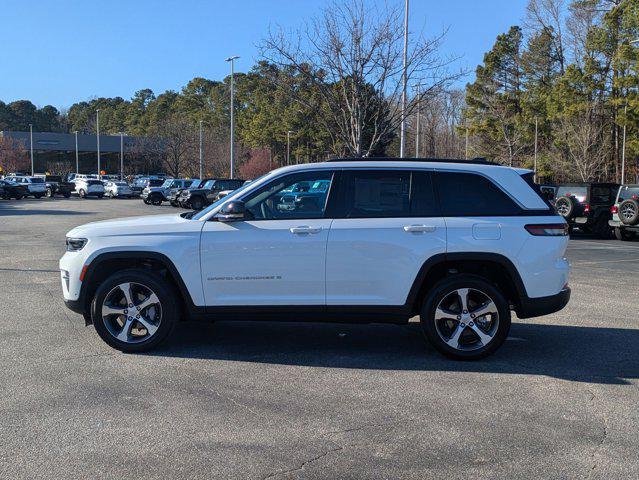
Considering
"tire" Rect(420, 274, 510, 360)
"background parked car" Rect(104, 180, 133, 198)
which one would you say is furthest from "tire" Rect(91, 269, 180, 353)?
"background parked car" Rect(104, 180, 133, 198)

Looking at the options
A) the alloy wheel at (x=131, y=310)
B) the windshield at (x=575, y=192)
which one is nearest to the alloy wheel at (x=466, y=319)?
the alloy wheel at (x=131, y=310)

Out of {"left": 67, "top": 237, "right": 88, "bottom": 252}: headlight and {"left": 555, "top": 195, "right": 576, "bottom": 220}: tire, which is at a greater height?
{"left": 555, "top": 195, "right": 576, "bottom": 220}: tire

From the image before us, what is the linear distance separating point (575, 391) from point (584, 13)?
48751mm

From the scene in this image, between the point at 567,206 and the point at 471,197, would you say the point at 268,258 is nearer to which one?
the point at 471,197

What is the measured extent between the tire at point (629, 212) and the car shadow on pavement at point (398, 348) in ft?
42.8

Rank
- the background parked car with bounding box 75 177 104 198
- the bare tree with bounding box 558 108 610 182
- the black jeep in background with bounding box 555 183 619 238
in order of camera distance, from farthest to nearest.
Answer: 1. the background parked car with bounding box 75 177 104 198
2. the bare tree with bounding box 558 108 610 182
3. the black jeep in background with bounding box 555 183 619 238

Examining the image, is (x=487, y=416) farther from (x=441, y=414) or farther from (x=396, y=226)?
(x=396, y=226)

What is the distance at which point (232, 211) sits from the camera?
18.6 ft

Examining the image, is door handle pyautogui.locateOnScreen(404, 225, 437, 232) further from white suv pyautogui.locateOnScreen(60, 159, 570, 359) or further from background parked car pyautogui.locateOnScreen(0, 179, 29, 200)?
background parked car pyautogui.locateOnScreen(0, 179, 29, 200)

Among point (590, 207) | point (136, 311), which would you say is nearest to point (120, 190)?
point (590, 207)

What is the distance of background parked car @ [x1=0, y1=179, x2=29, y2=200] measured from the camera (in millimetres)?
47094

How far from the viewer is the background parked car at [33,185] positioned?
49969 mm

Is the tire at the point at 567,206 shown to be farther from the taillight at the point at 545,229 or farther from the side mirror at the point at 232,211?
the side mirror at the point at 232,211

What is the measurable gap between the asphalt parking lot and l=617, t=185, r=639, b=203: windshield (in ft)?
43.7
